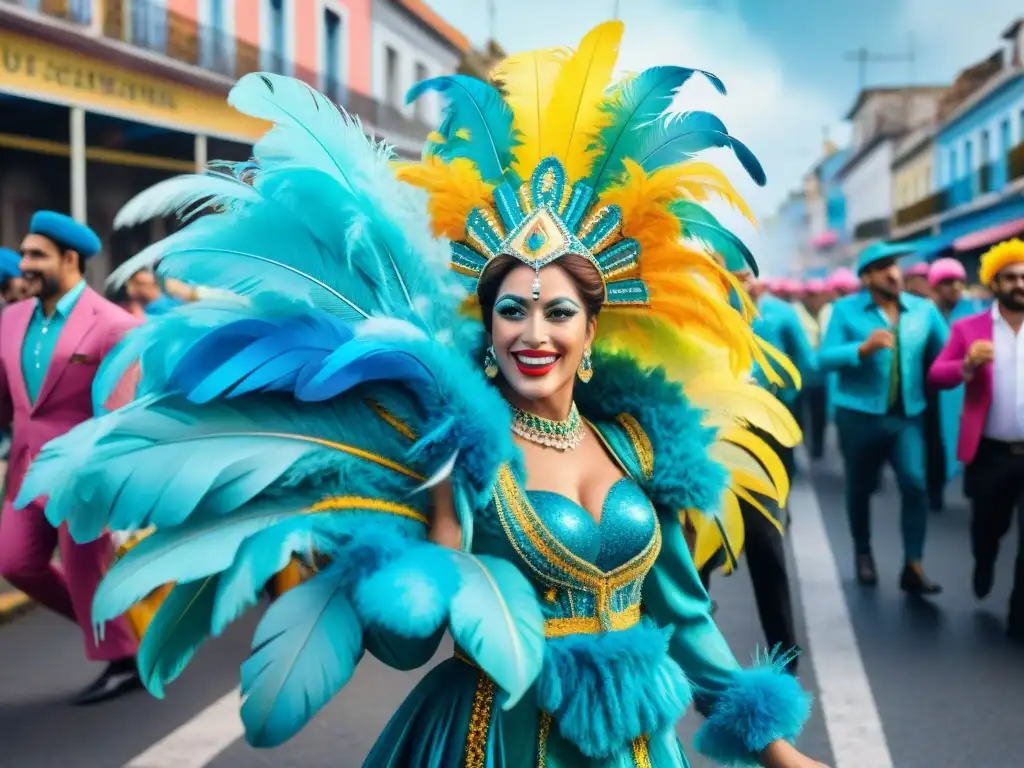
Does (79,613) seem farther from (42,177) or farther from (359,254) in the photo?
(42,177)

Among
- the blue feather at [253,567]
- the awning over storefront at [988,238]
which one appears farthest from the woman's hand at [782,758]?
the awning over storefront at [988,238]

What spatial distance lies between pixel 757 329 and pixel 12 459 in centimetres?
349

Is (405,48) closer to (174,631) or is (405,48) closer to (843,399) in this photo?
(843,399)

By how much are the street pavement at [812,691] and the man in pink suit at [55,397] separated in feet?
1.18

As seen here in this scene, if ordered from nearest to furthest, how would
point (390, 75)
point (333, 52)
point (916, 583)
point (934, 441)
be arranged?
point (916, 583), point (934, 441), point (333, 52), point (390, 75)

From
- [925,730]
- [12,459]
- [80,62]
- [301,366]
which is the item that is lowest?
[925,730]

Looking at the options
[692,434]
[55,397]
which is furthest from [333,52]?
[692,434]

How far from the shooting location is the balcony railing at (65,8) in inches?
585

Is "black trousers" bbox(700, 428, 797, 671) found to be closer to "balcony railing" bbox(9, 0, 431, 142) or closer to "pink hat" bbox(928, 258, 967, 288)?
"pink hat" bbox(928, 258, 967, 288)

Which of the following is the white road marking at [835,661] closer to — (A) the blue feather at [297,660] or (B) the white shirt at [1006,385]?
(B) the white shirt at [1006,385]

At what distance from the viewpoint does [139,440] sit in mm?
2262

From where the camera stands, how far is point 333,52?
25594 millimetres

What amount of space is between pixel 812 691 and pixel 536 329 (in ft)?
11.4

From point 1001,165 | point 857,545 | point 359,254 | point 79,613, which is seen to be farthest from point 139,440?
point 1001,165
